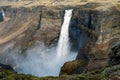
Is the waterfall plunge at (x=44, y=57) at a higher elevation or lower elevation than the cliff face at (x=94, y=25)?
lower

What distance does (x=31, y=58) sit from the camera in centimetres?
11356

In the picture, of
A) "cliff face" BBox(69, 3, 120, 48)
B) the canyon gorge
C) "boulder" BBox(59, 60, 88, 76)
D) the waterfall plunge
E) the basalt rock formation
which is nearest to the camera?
"boulder" BBox(59, 60, 88, 76)

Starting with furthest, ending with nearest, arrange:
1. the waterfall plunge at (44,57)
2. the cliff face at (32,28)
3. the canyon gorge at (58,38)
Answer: the cliff face at (32,28) → the waterfall plunge at (44,57) → the canyon gorge at (58,38)

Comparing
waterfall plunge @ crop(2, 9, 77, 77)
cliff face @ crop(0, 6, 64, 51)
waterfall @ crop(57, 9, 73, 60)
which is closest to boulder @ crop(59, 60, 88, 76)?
waterfall plunge @ crop(2, 9, 77, 77)

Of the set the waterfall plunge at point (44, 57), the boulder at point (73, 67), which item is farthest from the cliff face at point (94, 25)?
the boulder at point (73, 67)

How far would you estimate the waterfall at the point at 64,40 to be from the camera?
10493cm

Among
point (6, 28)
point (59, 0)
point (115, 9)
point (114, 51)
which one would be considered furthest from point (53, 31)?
point (114, 51)

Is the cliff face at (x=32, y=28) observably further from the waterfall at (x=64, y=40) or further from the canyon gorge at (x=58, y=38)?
the waterfall at (x=64, y=40)

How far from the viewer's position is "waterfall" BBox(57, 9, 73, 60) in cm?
10493

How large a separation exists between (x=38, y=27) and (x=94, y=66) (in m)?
77.8

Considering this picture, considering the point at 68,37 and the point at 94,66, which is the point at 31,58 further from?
the point at 94,66

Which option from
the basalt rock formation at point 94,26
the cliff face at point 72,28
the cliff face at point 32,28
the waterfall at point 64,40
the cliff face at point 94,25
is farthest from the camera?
the cliff face at point 32,28

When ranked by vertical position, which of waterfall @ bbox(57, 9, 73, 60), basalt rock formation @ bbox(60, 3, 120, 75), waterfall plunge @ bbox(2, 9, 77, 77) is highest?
basalt rock formation @ bbox(60, 3, 120, 75)

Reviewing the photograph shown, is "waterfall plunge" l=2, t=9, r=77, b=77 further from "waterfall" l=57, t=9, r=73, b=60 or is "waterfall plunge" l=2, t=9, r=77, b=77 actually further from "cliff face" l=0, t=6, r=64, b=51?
"cliff face" l=0, t=6, r=64, b=51
